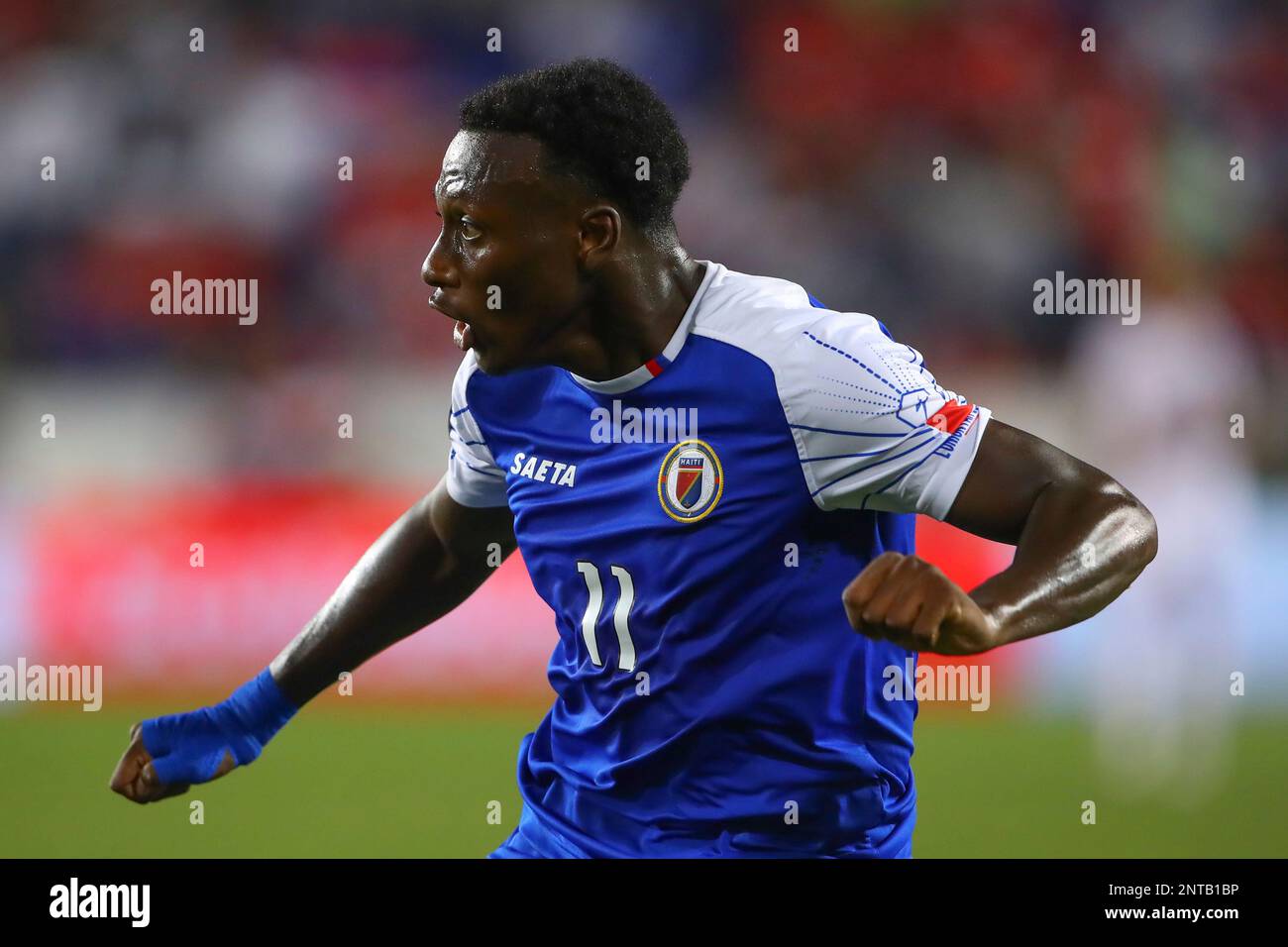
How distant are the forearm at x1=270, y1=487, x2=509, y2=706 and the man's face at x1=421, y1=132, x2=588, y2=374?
692 mm

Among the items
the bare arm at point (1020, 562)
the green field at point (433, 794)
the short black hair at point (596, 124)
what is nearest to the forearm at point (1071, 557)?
the bare arm at point (1020, 562)

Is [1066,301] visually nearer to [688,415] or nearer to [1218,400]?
[1218,400]

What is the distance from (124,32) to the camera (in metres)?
11.6

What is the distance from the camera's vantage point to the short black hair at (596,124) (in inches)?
112

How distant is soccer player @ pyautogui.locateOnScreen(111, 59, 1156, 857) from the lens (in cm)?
268

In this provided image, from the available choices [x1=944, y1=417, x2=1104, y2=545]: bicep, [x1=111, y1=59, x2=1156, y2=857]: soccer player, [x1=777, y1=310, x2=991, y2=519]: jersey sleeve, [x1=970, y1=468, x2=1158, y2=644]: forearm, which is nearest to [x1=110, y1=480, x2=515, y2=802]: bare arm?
[x1=111, y1=59, x2=1156, y2=857]: soccer player

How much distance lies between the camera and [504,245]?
2838mm

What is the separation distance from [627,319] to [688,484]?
338mm

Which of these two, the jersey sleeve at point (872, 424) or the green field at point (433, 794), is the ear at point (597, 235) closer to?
the jersey sleeve at point (872, 424)

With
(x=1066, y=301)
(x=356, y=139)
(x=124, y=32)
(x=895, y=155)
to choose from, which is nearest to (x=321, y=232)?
(x=356, y=139)

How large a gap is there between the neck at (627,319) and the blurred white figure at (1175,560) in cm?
540

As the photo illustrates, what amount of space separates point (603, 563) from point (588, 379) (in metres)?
0.35

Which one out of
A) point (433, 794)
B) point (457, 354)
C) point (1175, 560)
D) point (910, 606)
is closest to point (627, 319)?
point (910, 606)

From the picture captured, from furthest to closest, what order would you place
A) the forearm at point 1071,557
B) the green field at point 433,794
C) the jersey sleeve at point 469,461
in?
1. the green field at point 433,794
2. the jersey sleeve at point 469,461
3. the forearm at point 1071,557
